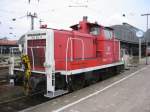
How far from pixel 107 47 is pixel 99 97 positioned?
553 cm

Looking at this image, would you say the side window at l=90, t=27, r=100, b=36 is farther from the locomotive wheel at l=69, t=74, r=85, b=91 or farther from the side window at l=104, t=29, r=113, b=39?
the locomotive wheel at l=69, t=74, r=85, b=91

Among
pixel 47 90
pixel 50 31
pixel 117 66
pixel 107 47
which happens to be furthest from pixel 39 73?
pixel 117 66

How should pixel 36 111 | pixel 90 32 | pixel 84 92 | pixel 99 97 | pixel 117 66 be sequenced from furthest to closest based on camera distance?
pixel 117 66, pixel 90 32, pixel 84 92, pixel 99 97, pixel 36 111

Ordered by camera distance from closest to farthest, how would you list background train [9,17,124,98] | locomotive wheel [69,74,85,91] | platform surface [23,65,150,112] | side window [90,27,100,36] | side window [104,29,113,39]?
platform surface [23,65,150,112] < background train [9,17,124,98] < locomotive wheel [69,74,85,91] < side window [90,27,100,36] < side window [104,29,113,39]

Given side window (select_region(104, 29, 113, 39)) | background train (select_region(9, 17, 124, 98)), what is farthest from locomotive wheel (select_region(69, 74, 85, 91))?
side window (select_region(104, 29, 113, 39))

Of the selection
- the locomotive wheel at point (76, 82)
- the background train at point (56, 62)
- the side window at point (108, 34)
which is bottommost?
the locomotive wheel at point (76, 82)

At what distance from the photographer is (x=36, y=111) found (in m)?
7.55

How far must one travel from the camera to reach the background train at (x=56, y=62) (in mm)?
9171

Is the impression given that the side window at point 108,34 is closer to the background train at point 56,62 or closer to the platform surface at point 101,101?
the background train at point 56,62

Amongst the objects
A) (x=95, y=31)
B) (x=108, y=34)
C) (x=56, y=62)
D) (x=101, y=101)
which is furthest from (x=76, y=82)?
(x=108, y=34)

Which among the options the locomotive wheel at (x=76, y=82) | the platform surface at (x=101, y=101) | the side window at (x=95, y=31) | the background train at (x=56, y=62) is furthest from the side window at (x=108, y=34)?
the platform surface at (x=101, y=101)

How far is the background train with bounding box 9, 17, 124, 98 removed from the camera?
9171mm

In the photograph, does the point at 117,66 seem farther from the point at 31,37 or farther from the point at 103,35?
the point at 31,37

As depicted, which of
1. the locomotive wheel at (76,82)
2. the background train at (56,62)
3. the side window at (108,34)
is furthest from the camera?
the side window at (108,34)
